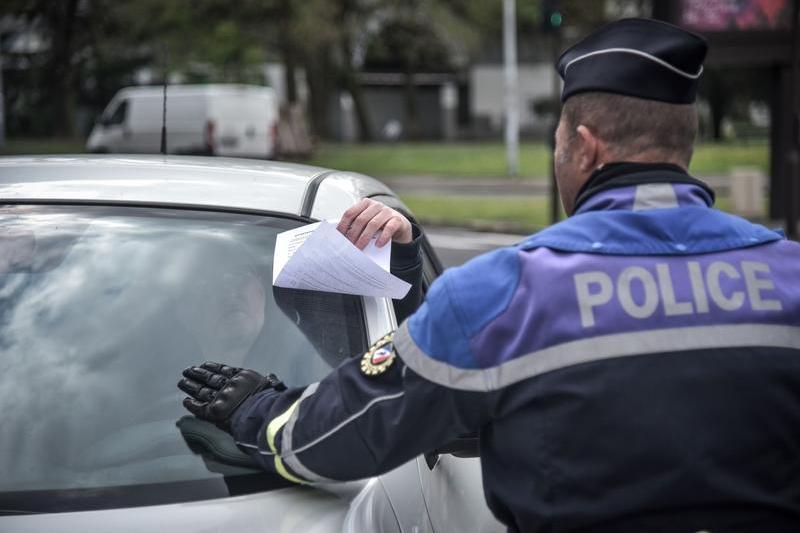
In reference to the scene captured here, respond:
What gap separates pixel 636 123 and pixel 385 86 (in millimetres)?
62690

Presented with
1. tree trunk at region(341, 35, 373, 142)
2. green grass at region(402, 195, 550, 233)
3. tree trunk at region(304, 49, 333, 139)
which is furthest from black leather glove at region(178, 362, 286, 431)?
tree trunk at region(341, 35, 373, 142)

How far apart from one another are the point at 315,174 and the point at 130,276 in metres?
0.69

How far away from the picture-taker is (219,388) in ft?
7.02

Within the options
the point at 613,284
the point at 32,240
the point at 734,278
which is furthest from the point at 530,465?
the point at 32,240

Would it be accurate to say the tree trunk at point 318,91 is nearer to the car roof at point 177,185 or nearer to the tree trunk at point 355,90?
the tree trunk at point 355,90

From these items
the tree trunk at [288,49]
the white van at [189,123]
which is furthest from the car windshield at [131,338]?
the tree trunk at [288,49]

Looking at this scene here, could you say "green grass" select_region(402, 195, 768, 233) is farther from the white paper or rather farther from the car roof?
the white paper

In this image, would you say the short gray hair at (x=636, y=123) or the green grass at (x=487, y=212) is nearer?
the short gray hair at (x=636, y=123)

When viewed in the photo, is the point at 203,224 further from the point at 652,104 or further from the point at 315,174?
the point at 652,104

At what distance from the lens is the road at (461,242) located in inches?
535

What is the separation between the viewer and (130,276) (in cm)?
250

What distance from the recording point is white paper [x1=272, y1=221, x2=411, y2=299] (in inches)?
91.4

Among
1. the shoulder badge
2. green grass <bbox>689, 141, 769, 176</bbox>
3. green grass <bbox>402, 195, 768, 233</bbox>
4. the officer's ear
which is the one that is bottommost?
green grass <bbox>689, 141, 769, 176</bbox>

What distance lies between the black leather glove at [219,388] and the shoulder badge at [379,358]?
0.28 m
